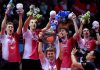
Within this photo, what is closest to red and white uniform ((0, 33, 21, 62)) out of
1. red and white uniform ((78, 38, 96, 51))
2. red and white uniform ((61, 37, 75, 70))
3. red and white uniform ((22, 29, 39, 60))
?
red and white uniform ((22, 29, 39, 60))

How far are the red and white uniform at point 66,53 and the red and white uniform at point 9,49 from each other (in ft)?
3.23

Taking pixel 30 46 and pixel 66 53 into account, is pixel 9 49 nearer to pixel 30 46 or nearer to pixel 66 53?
pixel 30 46

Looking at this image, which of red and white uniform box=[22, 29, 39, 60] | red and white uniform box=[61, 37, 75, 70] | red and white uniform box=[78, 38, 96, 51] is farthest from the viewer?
red and white uniform box=[78, 38, 96, 51]

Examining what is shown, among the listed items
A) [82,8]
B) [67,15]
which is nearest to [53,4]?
[82,8]

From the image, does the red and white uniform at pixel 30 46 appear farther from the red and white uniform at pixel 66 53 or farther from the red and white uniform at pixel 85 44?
the red and white uniform at pixel 85 44

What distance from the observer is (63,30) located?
9.89 m

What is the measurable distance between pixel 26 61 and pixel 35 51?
1.02 ft

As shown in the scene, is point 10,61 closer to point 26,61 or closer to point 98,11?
point 26,61

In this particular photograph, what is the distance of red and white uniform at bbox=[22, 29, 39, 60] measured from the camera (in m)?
10.1

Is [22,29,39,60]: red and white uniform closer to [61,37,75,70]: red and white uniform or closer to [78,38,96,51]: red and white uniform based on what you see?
[61,37,75,70]: red and white uniform

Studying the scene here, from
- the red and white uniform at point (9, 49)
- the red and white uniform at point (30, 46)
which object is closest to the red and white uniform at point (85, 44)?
the red and white uniform at point (30, 46)

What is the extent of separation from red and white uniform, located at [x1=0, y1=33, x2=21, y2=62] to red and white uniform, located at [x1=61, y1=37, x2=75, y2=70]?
0.98m

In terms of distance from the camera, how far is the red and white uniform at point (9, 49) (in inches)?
387

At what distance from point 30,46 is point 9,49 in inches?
21.9
